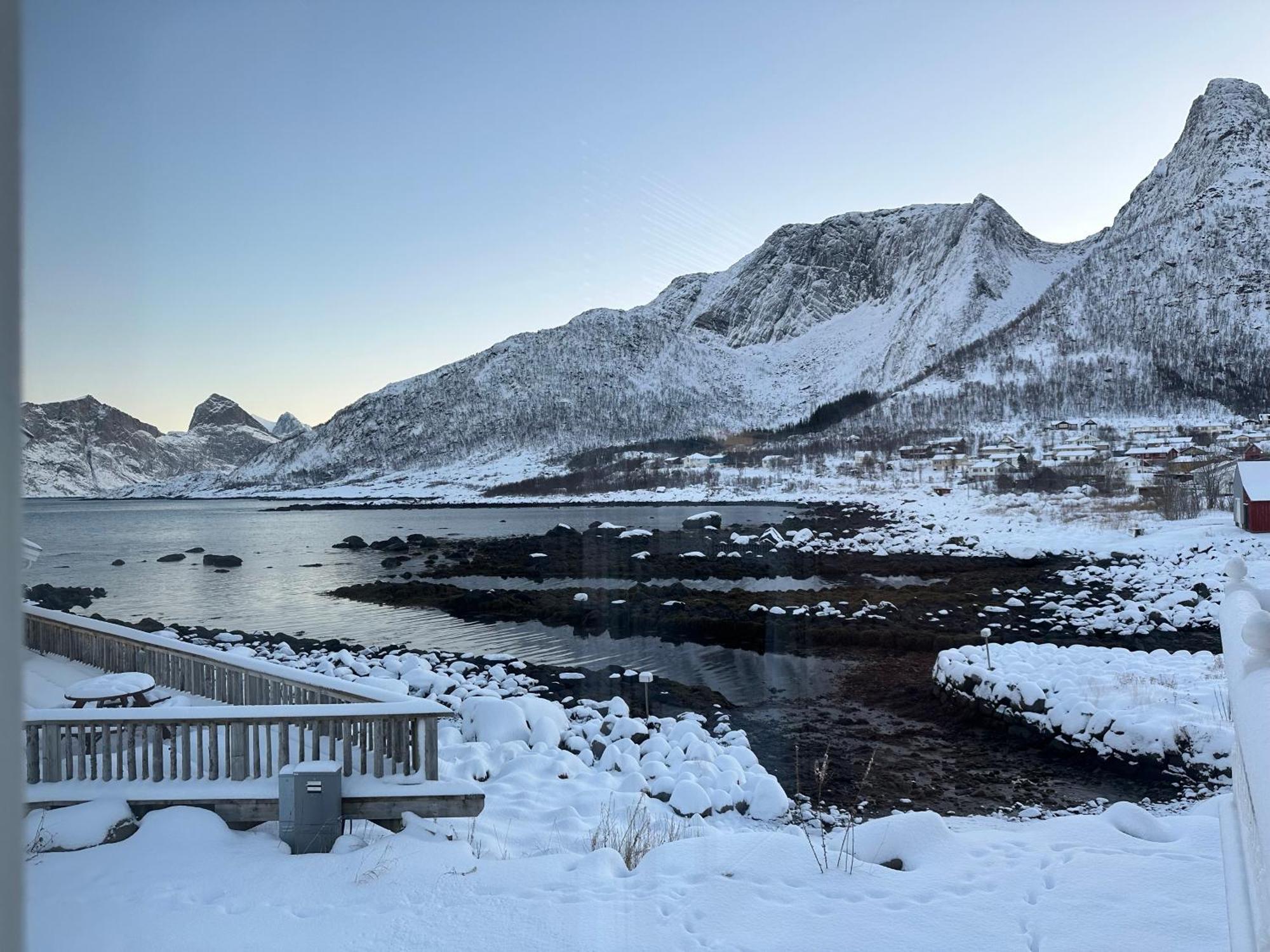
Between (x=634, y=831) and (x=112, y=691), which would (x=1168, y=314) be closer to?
(x=634, y=831)

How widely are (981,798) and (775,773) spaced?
2.31 metres

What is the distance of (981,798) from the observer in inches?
331

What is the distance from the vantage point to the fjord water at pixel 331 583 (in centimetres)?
1559

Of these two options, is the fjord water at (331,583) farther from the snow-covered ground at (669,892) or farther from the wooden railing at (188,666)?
the snow-covered ground at (669,892)

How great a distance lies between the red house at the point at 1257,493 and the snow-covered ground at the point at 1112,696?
943cm

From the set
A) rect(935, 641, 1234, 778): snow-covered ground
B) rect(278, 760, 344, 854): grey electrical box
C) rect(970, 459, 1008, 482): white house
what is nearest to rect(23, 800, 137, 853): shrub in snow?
rect(278, 760, 344, 854): grey electrical box

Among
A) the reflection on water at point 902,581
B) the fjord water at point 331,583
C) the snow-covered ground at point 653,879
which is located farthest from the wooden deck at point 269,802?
the reflection on water at point 902,581

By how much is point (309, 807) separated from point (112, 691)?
3007 mm

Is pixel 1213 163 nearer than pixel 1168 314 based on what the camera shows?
No

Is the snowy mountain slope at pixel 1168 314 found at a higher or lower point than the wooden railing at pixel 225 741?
higher

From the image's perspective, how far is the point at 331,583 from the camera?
98.6 ft

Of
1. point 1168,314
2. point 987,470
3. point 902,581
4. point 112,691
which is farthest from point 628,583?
point 1168,314

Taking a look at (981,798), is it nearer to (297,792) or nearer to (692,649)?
(297,792)

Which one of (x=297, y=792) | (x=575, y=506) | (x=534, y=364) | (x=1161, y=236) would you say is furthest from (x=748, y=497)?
(x=534, y=364)
